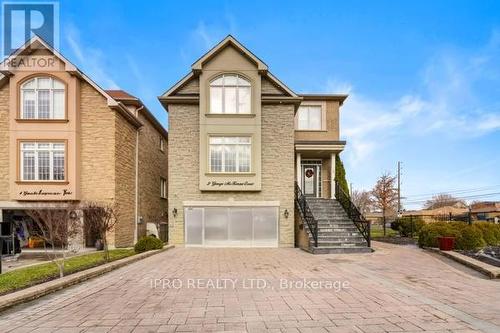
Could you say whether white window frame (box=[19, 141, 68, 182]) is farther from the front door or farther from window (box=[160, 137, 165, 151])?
the front door

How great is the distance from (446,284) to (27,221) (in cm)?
2055

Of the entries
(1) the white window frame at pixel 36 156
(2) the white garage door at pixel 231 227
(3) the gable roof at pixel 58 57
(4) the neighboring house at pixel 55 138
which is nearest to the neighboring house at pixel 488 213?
(2) the white garage door at pixel 231 227

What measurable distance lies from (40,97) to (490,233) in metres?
23.5

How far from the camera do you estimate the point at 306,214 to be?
1625 centimetres

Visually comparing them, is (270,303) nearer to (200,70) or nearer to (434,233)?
(434,233)

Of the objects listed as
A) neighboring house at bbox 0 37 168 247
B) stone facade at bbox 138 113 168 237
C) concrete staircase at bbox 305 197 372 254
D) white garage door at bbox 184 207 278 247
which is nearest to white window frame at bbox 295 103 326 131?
concrete staircase at bbox 305 197 372 254

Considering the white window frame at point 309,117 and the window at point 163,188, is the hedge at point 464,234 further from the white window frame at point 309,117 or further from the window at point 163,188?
the window at point 163,188

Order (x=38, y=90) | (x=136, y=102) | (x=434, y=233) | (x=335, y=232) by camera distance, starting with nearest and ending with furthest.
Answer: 1. (x=434, y=233)
2. (x=335, y=232)
3. (x=38, y=90)
4. (x=136, y=102)

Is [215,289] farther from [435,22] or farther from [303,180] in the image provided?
[435,22]

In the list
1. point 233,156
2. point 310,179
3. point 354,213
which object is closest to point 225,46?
point 233,156

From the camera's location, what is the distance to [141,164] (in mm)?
20562

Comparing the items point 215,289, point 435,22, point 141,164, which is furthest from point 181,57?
point 215,289

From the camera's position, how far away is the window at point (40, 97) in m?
16.5

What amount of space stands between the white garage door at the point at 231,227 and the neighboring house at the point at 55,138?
3.93 m
